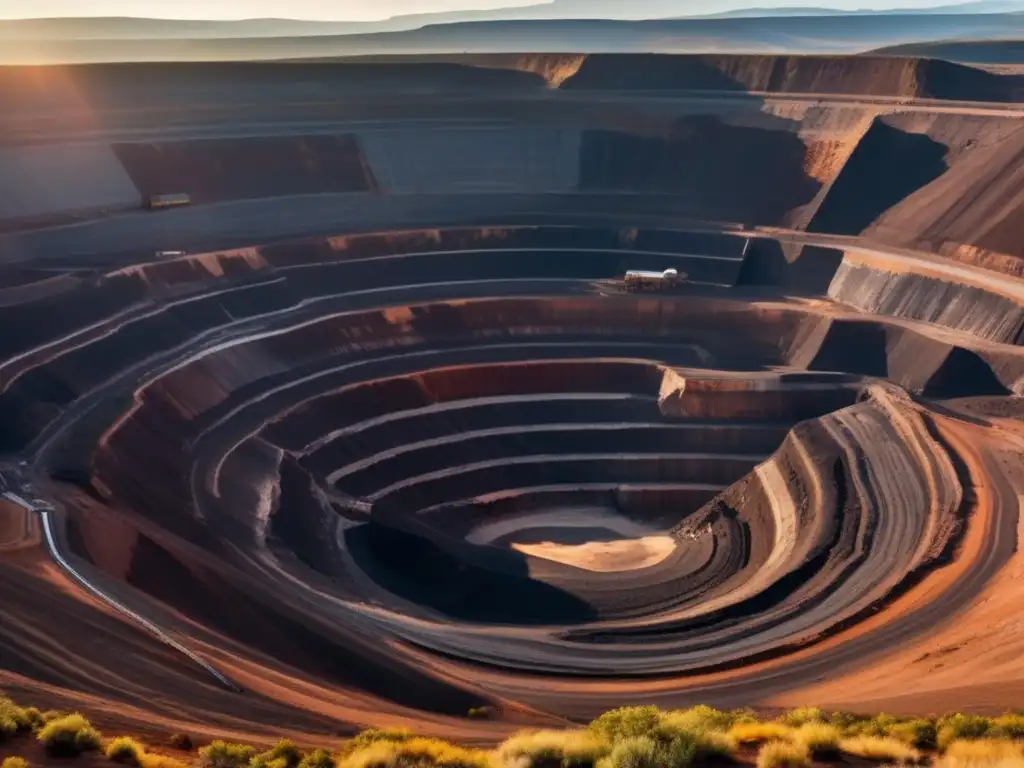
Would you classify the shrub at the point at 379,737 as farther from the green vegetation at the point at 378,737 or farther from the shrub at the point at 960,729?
the shrub at the point at 960,729

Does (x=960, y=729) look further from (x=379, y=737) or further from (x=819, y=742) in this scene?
(x=379, y=737)

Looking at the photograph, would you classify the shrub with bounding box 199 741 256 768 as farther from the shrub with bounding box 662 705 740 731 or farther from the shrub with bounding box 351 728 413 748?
the shrub with bounding box 662 705 740 731

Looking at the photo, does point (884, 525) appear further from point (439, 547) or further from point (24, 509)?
point (24, 509)

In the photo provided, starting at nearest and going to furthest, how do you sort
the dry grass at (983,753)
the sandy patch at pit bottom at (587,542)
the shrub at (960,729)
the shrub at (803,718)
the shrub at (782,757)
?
the dry grass at (983,753), the shrub at (782,757), the shrub at (960,729), the shrub at (803,718), the sandy patch at pit bottom at (587,542)

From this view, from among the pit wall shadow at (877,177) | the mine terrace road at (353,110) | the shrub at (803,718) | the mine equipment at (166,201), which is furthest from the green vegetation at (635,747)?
the mine terrace road at (353,110)

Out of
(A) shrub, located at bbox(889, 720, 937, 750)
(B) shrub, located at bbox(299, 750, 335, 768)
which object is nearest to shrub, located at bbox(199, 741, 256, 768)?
(B) shrub, located at bbox(299, 750, 335, 768)

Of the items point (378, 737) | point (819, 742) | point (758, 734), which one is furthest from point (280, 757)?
point (819, 742)
